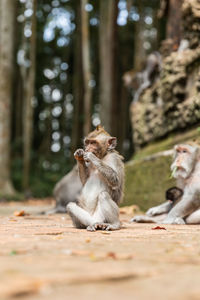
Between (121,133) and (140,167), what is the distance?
17.6 metres

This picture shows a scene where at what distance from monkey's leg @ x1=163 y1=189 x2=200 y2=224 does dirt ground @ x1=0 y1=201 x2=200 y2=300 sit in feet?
9.65

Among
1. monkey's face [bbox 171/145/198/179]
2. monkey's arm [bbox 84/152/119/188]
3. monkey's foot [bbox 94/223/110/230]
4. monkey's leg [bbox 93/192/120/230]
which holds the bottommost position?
monkey's foot [bbox 94/223/110/230]

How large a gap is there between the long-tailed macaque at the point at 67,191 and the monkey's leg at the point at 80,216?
4759mm

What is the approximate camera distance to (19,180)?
23.2 m

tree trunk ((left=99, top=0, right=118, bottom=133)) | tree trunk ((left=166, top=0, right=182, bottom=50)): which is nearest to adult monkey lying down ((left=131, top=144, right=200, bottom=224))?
tree trunk ((left=166, top=0, right=182, bottom=50))

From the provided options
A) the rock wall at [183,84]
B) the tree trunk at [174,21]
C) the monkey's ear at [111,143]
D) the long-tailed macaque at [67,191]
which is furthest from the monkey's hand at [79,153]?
the tree trunk at [174,21]

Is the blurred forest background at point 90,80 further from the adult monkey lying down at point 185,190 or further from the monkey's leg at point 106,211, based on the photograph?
the monkey's leg at point 106,211

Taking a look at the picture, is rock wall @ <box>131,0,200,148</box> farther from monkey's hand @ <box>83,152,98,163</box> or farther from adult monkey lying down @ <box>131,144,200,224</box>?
monkey's hand @ <box>83,152,98,163</box>

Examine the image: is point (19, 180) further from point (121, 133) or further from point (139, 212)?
point (139, 212)

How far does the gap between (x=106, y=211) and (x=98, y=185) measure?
43cm

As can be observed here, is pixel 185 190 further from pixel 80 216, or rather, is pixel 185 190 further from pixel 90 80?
pixel 90 80

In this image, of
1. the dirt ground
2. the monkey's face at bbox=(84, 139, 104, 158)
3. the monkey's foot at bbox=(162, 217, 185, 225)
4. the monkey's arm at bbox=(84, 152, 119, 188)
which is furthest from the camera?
the monkey's foot at bbox=(162, 217, 185, 225)

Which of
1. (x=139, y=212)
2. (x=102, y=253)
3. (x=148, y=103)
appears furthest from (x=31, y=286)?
(x=148, y=103)

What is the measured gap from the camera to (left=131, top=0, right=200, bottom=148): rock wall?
38.7 ft
